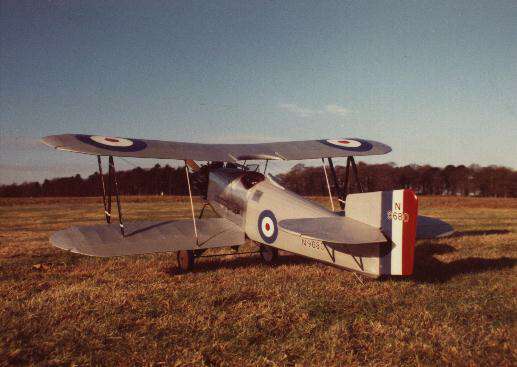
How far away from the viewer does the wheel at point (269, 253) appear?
8.64 metres

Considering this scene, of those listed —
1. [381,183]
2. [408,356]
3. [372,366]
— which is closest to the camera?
[372,366]

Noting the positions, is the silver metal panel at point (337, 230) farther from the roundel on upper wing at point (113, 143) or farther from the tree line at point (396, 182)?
the tree line at point (396, 182)

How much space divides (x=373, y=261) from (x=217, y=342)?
273 centimetres

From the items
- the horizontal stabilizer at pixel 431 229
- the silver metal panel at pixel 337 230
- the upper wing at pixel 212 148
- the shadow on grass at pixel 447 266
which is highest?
the upper wing at pixel 212 148

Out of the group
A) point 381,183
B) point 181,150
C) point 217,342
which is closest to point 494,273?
point 217,342

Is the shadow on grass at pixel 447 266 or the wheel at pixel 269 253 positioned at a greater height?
the wheel at pixel 269 253

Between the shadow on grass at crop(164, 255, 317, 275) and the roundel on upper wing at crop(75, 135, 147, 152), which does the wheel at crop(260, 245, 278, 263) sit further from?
the roundel on upper wing at crop(75, 135, 147, 152)

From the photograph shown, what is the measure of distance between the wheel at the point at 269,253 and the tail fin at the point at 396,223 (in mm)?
3200

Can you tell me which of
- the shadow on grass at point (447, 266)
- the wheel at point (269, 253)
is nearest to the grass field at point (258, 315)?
the shadow on grass at point (447, 266)

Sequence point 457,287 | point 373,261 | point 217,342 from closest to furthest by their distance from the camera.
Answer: point 217,342 < point 373,261 < point 457,287

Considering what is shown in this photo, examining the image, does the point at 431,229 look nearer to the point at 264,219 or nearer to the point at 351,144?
the point at 264,219

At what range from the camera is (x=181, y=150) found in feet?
27.2

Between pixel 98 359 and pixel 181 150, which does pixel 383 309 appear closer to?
pixel 98 359

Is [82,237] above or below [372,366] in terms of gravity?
above
